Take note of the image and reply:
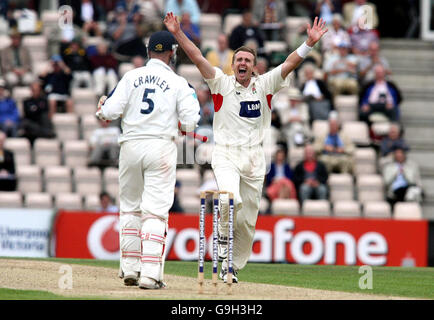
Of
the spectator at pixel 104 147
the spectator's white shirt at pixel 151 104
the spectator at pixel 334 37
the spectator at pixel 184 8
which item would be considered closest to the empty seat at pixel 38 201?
the spectator at pixel 104 147

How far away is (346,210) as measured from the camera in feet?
63.8

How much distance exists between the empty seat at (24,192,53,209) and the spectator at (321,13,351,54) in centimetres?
695

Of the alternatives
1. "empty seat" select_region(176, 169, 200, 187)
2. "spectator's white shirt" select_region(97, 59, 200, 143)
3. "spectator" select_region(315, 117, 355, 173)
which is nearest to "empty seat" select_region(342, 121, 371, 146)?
"spectator" select_region(315, 117, 355, 173)

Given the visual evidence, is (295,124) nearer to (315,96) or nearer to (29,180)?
(315,96)

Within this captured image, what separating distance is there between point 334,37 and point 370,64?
954 mm

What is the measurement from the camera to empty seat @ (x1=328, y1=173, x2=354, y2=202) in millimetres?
20031

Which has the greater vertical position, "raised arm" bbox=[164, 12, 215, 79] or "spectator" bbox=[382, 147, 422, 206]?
"raised arm" bbox=[164, 12, 215, 79]

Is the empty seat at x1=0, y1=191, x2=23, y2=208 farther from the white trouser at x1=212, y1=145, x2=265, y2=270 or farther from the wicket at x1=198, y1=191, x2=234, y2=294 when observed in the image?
the wicket at x1=198, y1=191, x2=234, y2=294

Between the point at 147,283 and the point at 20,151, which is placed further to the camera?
the point at 20,151

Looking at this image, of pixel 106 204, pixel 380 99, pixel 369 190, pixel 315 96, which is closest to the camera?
pixel 106 204

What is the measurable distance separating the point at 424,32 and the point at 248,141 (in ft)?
47.9

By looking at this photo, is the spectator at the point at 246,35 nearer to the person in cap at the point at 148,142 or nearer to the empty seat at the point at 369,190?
the empty seat at the point at 369,190

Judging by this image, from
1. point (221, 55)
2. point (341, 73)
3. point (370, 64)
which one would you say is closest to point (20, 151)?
point (221, 55)

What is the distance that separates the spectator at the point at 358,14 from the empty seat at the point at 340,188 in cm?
473
